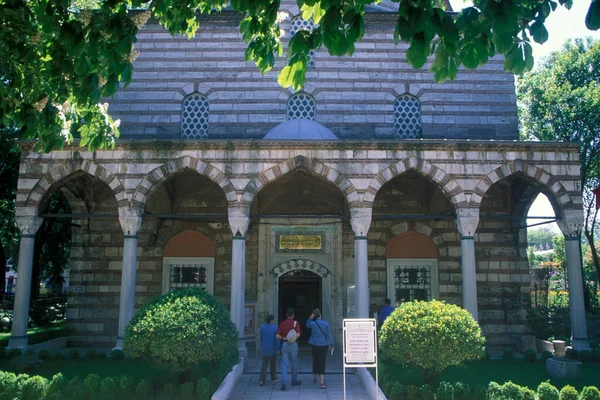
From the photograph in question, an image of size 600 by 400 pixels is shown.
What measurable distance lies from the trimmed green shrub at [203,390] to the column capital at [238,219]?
4906 millimetres

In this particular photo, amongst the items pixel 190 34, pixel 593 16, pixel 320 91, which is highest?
pixel 320 91

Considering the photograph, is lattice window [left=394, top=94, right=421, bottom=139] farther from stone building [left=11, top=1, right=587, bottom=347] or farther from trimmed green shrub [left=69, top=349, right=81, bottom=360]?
trimmed green shrub [left=69, top=349, right=81, bottom=360]

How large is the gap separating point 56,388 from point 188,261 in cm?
774

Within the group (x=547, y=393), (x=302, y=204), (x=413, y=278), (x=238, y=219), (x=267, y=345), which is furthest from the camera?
(x=302, y=204)

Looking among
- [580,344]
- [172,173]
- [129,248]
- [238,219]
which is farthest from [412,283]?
[129,248]

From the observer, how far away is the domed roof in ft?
48.0

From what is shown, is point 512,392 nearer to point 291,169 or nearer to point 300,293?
point 291,169

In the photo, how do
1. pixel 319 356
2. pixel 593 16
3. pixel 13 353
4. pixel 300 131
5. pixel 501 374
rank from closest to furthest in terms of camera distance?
1. pixel 593 16
2. pixel 319 356
3. pixel 501 374
4. pixel 13 353
5. pixel 300 131

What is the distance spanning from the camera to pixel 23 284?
13.3 metres

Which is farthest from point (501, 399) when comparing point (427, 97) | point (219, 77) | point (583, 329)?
point (219, 77)

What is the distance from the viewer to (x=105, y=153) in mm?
13633

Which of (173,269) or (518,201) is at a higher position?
(518,201)

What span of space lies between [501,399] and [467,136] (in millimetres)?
9800

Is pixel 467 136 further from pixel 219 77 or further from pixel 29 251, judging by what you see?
pixel 29 251
